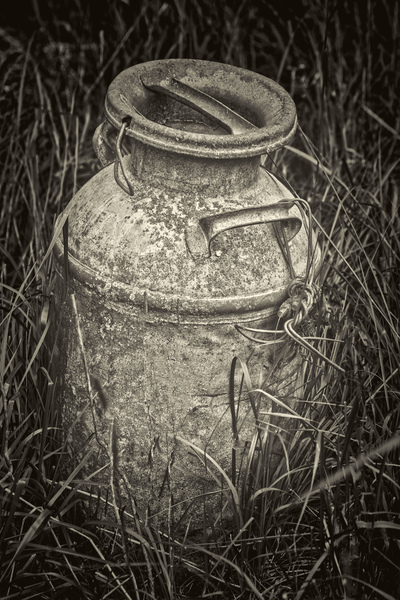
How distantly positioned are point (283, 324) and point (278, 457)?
410 millimetres

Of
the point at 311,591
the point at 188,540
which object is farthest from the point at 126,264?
the point at 311,591

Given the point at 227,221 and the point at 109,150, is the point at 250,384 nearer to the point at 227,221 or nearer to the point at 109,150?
the point at 227,221

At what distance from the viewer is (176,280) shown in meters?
1.45

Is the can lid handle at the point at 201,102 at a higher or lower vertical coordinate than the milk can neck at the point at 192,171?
higher

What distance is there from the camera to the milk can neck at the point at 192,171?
1482 millimetres

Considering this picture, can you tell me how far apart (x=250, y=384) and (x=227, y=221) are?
1.22 ft

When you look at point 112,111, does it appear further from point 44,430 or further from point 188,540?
point 188,540

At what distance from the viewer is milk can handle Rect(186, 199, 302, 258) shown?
4.68ft

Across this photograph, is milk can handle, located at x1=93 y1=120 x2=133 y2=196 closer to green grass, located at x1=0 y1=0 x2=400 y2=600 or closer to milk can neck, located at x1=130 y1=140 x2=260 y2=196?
milk can neck, located at x1=130 y1=140 x2=260 y2=196

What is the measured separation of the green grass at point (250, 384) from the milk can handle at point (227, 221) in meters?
0.18

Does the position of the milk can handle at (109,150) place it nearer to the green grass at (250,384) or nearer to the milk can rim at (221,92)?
the milk can rim at (221,92)

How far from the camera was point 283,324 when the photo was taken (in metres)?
1.57

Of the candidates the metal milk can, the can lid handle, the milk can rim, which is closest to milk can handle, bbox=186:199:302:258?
the metal milk can

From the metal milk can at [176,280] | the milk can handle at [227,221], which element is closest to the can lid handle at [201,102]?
the metal milk can at [176,280]
